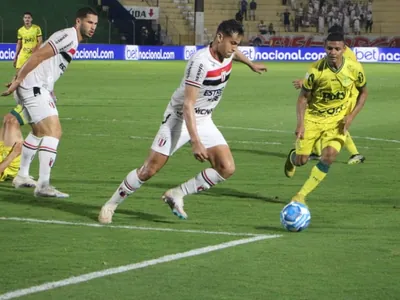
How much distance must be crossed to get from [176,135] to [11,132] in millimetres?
3782

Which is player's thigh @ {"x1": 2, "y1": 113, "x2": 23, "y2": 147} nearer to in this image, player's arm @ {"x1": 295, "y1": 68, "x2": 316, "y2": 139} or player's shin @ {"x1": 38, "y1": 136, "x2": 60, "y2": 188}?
player's shin @ {"x1": 38, "y1": 136, "x2": 60, "y2": 188}

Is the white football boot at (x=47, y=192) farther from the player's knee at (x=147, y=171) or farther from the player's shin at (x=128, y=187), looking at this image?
the player's knee at (x=147, y=171)

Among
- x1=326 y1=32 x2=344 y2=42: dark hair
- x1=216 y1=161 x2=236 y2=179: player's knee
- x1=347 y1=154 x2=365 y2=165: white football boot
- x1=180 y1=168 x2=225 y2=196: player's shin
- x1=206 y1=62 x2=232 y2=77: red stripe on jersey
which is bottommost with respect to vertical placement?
x1=347 y1=154 x2=365 y2=165: white football boot

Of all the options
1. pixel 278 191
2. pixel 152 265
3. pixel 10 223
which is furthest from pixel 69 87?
pixel 152 265

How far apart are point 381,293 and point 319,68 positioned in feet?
17.1

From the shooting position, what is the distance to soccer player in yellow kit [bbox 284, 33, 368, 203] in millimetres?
11781

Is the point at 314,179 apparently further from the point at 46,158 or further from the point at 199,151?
the point at 46,158

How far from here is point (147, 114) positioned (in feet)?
75.9

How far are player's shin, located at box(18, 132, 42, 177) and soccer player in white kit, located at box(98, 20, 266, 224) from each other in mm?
2398

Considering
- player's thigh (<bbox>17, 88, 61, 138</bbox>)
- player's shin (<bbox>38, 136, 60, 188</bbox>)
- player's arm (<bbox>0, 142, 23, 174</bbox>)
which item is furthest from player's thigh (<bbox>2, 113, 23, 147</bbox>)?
player's shin (<bbox>38, 136, 60, 188</bbox>)

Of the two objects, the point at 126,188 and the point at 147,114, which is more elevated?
the point at 126,188

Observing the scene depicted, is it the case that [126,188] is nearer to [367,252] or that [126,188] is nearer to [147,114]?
[367,252]

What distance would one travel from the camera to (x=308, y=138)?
12.4m

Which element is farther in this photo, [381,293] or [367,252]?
[367,252]
